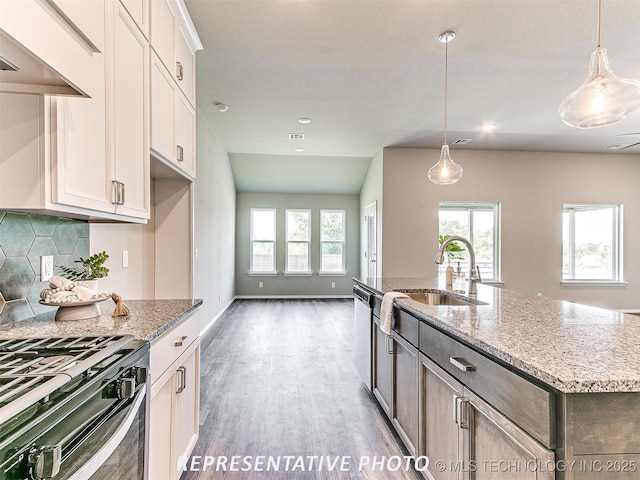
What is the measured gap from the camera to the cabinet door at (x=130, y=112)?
4.87 ft

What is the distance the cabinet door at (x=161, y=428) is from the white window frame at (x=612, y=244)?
21.2 feet

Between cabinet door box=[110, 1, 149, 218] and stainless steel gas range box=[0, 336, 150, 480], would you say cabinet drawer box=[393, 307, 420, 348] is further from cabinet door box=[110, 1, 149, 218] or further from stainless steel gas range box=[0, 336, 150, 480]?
cabinet door box=[110, 1, 149, 218]

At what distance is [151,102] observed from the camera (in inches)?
70.6

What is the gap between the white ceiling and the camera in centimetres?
231

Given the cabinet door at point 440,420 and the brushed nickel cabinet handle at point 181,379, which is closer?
the cabinet door at point 440,420

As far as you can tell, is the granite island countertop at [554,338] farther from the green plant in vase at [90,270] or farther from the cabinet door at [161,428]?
the green plant in vase at [90,270]

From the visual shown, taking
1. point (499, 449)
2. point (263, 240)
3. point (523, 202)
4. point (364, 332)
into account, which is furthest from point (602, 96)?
point (263, 240)

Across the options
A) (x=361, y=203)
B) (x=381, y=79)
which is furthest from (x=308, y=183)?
(x=381, y=79)

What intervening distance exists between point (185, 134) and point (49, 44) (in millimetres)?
1458

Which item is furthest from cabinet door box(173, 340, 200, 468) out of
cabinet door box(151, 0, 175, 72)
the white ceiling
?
the white ceiling

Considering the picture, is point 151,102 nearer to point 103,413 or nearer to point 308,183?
point 103,413

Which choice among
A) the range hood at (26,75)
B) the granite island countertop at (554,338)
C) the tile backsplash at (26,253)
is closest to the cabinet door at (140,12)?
the range hood at (26,75)

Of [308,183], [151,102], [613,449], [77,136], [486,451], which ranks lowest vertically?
[486,451]

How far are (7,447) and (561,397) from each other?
121cm
